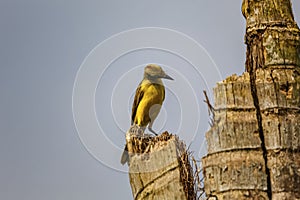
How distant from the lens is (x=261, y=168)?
682 centimetres

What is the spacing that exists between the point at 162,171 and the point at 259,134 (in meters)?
1.33

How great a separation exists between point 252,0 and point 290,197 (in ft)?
7.99

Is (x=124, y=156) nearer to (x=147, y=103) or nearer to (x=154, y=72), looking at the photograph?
(x=147, y=103)

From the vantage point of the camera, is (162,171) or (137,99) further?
(137,99)

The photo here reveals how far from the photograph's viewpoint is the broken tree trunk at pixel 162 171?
24.8ft

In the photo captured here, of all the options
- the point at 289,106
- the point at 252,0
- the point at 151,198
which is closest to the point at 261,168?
the point at 289,106

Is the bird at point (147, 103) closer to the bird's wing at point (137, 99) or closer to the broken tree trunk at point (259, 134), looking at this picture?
the bird's wing at point (137, 99)

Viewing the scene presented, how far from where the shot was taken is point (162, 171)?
304 inches

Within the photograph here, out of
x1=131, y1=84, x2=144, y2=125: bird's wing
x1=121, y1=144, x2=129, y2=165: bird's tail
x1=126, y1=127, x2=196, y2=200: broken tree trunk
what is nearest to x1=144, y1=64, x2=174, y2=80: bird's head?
x1=131, y1=84, x2=144, y2=125: bird's wing

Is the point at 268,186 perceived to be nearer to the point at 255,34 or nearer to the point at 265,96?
the point at 265,96

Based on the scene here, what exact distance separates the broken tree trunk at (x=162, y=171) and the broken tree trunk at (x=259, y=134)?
54 centimetres

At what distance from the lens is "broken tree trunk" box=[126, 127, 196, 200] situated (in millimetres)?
7547

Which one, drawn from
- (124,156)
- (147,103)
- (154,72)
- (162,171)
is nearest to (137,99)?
(147,103)

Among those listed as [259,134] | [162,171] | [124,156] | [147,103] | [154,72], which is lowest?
[162,171]
